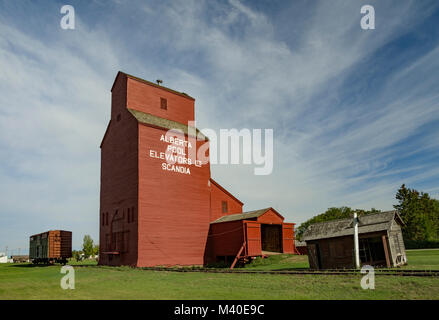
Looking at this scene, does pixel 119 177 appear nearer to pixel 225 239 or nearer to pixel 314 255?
pixel 225 239

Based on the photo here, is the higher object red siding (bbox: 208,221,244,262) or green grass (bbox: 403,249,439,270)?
red siding (bbox: 208,221,244,262)

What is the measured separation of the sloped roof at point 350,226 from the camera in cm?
1855

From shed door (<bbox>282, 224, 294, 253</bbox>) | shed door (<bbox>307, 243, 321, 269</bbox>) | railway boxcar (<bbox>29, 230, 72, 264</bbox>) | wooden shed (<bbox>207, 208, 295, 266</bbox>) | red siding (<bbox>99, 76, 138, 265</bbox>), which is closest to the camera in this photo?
shed door (<bbox>307, 243, 321, 269</bbox>)

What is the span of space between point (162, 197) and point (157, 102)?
1045 cm

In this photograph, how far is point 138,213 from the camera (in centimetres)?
2942

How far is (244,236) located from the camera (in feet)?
98.9

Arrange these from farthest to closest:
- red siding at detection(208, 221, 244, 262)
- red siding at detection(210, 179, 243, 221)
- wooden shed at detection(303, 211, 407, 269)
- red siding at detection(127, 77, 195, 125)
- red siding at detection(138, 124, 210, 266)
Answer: red siding at detection(210, 179, 243, 221) < red siding at detection(127, 77, 195, 125) < red siding at detection(208, 221, 244, 262) < red siding at detection(138, 124, 210, 266) < wooden shed at detection(303, 211, 407, 269)

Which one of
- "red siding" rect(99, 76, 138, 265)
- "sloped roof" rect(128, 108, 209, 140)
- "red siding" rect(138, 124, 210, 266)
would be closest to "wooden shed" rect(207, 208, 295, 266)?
"red siding" rect(138, 124, 210, 266)

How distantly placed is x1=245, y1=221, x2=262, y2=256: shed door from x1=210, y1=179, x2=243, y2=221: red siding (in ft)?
19.1

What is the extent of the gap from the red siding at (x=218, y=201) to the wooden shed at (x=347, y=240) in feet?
53.0

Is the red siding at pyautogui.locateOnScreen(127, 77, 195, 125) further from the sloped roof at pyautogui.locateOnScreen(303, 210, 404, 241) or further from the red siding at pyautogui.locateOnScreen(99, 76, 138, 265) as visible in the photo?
the sloped roof at pyautogui.locateOnScreen(303, 210, 404, 241)

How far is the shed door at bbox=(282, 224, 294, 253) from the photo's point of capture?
112 ft

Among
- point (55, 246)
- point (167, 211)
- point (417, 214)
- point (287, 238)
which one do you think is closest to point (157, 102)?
point (167, 211)
